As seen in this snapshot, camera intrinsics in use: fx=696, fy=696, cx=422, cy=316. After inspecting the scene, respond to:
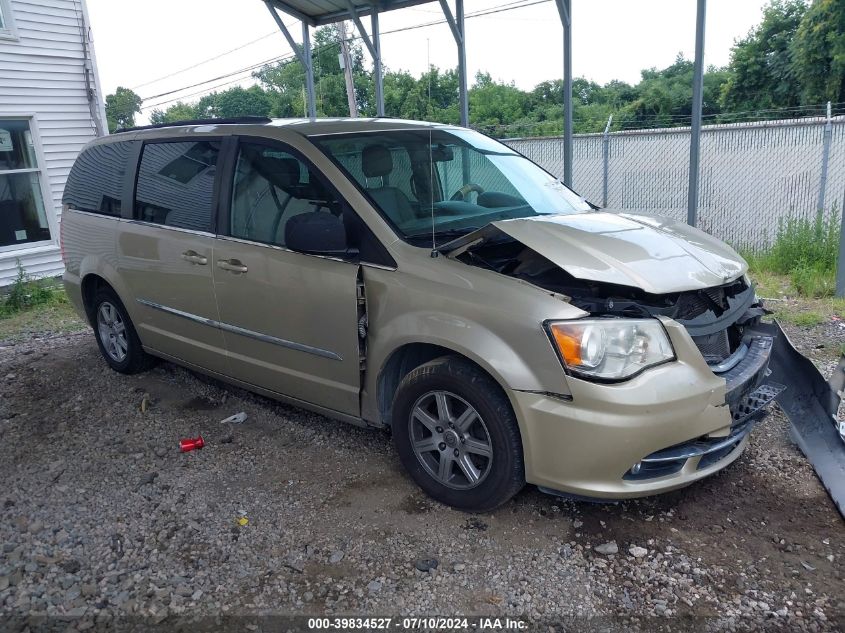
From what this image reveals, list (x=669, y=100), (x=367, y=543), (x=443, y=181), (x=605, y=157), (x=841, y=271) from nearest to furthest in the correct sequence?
(x=367, y=543)
(x=443, y=181)
(x=841, y=271)
(x=605, y=157)
(x=669, y=100)

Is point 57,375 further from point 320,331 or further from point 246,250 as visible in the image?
point 320,331

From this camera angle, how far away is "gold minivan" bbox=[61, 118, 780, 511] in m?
2.97

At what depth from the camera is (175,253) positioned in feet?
15.0

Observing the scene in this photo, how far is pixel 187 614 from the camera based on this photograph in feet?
9.19

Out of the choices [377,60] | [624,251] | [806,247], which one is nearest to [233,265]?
[624,251]

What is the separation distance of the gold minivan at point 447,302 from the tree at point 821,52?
70.3ft

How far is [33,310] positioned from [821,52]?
2355 centimetres

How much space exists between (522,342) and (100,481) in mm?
2602

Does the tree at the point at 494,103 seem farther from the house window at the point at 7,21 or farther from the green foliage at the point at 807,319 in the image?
the green foliage at the point at 807,319

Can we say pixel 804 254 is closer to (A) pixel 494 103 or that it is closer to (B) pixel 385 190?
(B) pixel 385 190

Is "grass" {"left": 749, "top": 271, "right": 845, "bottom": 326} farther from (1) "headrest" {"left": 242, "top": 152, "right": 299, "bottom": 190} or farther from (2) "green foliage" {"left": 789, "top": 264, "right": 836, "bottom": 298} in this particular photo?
(1) "headrest" {"left": 242, "top": 152, "right": 299, "bottom": 190}

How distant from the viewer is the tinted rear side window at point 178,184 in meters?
4.42

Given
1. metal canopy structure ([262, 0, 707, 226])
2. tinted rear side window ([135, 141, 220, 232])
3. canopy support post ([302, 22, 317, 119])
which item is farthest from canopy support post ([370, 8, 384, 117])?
tinted rear side window ([135, 141, 220, 232])

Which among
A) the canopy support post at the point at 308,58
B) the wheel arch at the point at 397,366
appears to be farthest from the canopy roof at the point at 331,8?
the wheel arch at the point at 397,366
